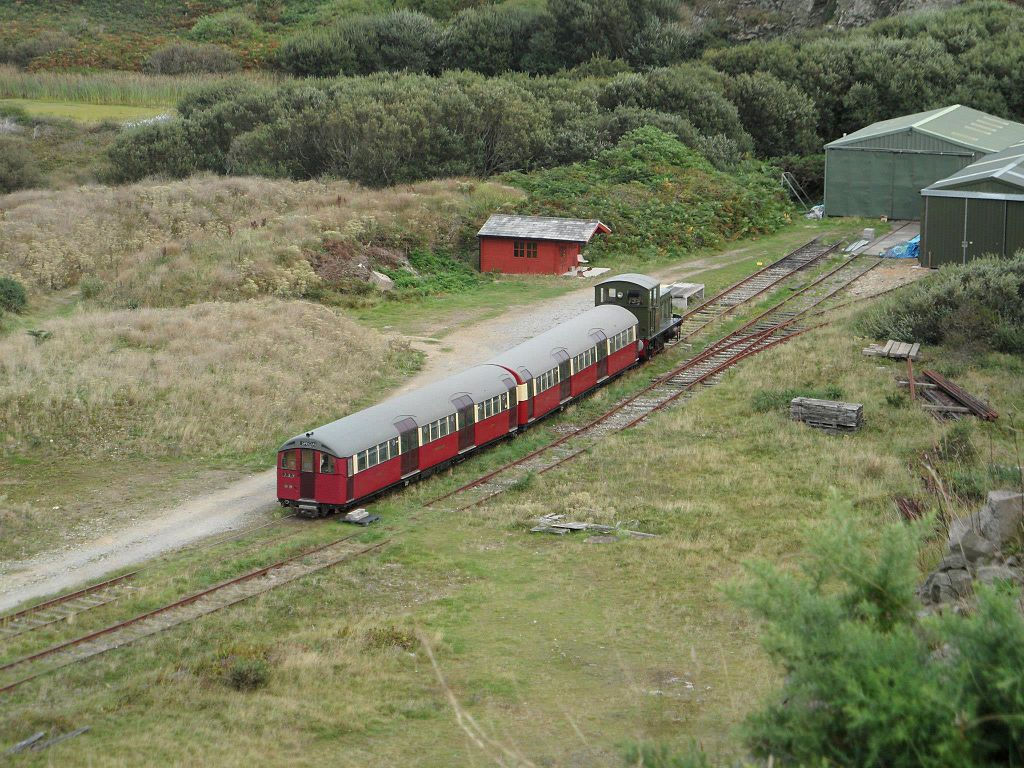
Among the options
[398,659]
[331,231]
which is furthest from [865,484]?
[331,231]

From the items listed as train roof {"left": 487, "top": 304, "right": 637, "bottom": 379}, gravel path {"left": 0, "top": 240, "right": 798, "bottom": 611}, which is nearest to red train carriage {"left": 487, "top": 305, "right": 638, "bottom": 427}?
train roof {"left": 487, "top": 304, "right": 637, "bottom": 379}

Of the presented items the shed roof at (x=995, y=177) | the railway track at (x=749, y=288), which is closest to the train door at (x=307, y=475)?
the railway track at (x=749, y=288)

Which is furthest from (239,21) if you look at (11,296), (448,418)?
(448,418)

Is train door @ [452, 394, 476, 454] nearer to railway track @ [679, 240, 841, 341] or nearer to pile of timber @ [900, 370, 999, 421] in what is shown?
pile of timber @ [900, 370, 999, 421]

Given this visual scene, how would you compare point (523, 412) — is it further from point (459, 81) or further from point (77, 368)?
point (459, 81)

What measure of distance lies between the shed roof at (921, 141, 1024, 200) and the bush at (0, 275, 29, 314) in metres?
36.9

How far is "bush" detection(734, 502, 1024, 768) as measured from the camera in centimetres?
1095

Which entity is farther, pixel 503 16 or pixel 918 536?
pixel 503 16

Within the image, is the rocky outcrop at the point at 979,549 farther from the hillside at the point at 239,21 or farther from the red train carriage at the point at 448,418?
the hillside at the point at 239,21

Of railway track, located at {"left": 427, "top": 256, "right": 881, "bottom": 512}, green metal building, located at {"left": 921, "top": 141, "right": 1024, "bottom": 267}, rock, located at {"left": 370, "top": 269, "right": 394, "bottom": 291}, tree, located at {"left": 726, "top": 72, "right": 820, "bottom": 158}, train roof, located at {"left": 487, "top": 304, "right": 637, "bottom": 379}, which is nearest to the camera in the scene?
railway track, located at {"left": 427, "top": 256, "right": 881, "bottom": 512}

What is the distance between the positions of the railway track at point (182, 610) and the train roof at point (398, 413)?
7.77 feet

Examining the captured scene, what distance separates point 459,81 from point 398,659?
6238 centimetres

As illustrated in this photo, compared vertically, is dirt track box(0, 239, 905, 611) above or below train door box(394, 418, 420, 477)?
→ below

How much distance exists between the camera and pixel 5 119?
8225 centimetres
